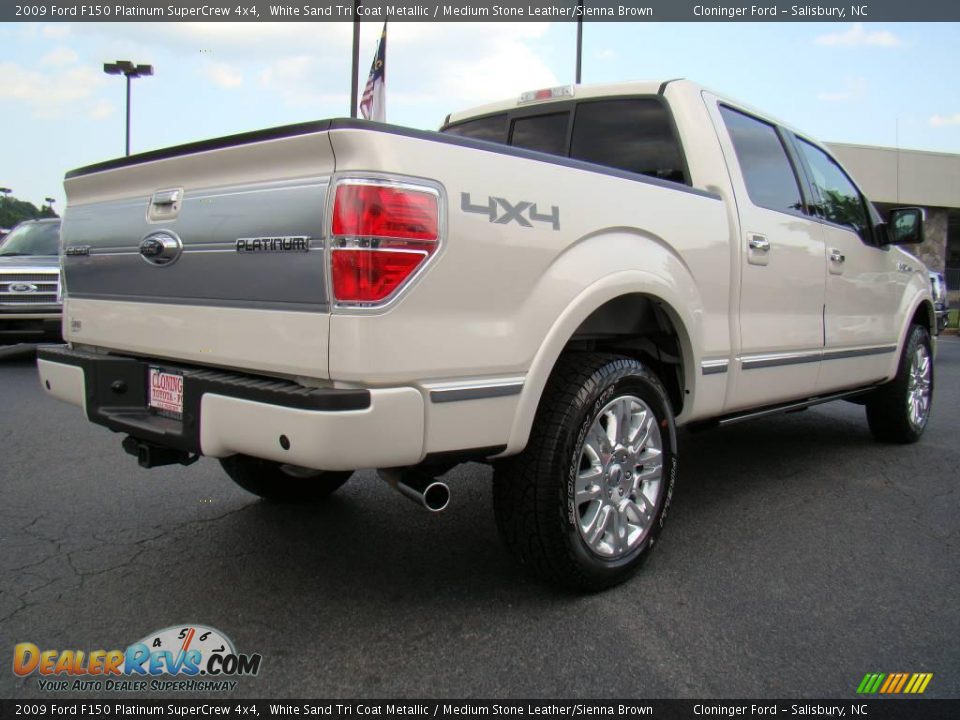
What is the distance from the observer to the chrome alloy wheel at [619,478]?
282cm

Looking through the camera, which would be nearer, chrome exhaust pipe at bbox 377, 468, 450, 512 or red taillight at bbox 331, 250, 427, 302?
red taillight at bbox 331, 250, 427, 302

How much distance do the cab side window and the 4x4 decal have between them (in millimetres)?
2487

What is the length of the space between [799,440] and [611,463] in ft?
11.2

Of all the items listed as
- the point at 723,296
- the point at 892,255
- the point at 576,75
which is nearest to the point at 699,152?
the point at 723,296

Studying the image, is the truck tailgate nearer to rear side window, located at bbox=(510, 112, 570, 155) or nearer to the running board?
rear side window, located at bbox=(510, 112, 570, 155)

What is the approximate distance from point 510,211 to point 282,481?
2.02 m

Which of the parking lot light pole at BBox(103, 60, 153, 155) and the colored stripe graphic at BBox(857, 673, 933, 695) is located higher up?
the parking lot light pole at BBox(103, 60, 153, 155)

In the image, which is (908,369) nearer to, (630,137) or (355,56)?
(630,137)

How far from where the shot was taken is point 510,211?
246 cm

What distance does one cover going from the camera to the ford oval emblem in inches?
104

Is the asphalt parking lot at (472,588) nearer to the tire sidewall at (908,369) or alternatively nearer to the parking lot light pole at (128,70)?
the tire sidewall at (908,369)

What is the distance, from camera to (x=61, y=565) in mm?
3145

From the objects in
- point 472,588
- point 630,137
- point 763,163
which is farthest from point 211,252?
point 763,163

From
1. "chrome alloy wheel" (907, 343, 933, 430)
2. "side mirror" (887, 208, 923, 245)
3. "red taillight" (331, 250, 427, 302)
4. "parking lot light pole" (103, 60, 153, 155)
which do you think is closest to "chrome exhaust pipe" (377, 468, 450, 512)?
"red taillight" (331, 250, 427, 302)
